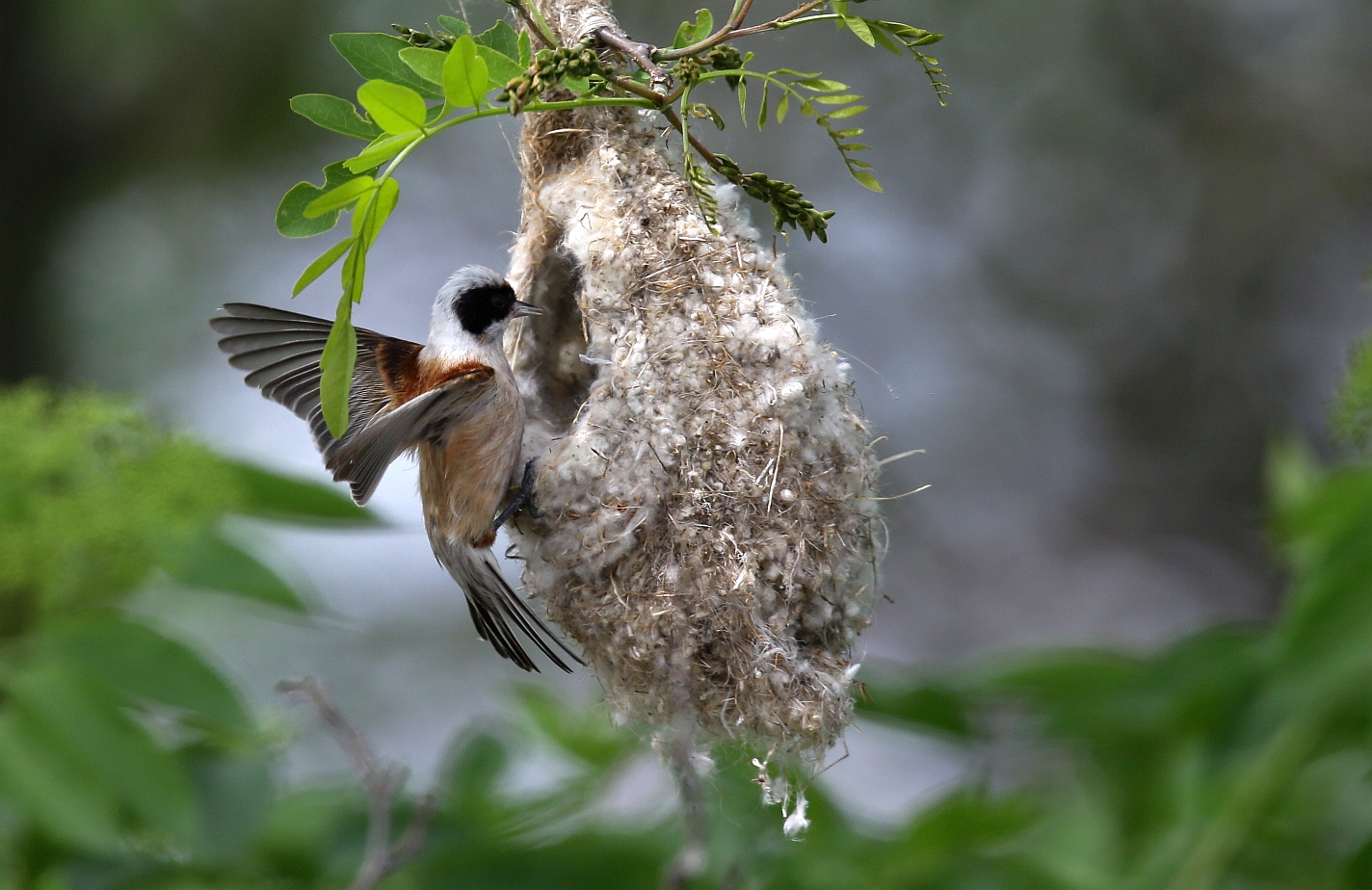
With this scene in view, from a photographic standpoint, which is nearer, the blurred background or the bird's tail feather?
the bird's tail feather

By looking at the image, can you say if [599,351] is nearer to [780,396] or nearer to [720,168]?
[780,396]

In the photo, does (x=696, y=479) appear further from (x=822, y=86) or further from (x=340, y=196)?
(x=340, y=196)

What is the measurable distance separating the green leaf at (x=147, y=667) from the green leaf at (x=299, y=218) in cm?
85

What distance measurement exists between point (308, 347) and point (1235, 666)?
6.08ft

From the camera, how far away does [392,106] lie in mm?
1322

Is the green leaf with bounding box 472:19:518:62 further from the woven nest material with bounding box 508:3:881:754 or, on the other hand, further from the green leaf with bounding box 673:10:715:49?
the woven nest material with bounding box 508:3:881:754

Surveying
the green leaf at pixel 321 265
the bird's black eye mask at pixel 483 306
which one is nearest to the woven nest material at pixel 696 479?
the bird's black eye mask at pixel 483 306

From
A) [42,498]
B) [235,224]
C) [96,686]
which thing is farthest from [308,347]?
[235,224]

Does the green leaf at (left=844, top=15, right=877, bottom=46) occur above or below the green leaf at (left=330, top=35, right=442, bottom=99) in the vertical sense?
below

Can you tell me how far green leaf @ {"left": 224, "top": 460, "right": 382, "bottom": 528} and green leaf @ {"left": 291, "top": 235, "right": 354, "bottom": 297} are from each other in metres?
1.11

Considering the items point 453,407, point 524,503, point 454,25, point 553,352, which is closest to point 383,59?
point 454,25

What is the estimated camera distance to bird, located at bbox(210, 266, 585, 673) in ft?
6.77

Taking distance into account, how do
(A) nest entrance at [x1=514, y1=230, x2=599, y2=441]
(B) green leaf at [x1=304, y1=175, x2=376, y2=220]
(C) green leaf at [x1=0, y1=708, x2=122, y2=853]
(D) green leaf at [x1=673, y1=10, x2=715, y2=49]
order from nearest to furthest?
(B) green leaf at [x1=304, y1=175, x2=376, y2=220], (D) green leaf at [x1=673, y1=10, x2=715, y2=49], (C) green leaf at [x1=0, y1=708, x2=122, y2=853], (A) nest entrance at [x1=514, y1=230, x2=599, y2=441]

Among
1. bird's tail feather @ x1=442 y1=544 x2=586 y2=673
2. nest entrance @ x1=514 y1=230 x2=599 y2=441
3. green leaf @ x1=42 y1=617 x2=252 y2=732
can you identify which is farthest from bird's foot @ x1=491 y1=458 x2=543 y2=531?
green leaf @ x1=42 y1=617 x2=252 y2=732
